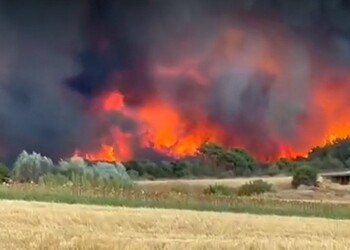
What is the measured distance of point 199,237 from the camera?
74.9ft

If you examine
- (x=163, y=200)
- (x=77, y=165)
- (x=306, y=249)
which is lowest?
(x=306, y=249)

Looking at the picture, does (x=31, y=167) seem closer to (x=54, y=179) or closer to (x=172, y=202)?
(x=54, y=179)

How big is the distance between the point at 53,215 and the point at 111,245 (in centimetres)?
594

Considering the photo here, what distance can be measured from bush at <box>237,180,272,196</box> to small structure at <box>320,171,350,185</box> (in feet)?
28.6

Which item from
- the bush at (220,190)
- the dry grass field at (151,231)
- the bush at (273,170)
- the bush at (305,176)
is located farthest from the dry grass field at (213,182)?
the dry grass field at (151,231)

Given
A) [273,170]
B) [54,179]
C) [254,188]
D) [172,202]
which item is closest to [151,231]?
[172,202]

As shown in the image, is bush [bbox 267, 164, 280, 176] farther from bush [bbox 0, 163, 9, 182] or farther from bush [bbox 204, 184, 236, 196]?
bush [bbox 0, 163, 9, 182]

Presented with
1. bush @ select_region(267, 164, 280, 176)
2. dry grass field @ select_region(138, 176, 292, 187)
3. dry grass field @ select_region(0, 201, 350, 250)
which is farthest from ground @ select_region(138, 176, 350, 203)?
dry grass field @ select_region(0, 201, 350, 250)

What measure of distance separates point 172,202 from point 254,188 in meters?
19.1

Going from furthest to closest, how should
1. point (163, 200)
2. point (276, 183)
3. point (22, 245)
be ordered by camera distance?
point (276, 183) → point (163, 200) → point (22, 245)

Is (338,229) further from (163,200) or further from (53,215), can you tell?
(163,200)

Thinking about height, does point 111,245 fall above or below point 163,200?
below

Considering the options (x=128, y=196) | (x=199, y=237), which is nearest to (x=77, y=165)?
(x=128, y=196)

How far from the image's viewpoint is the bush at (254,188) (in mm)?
54619
